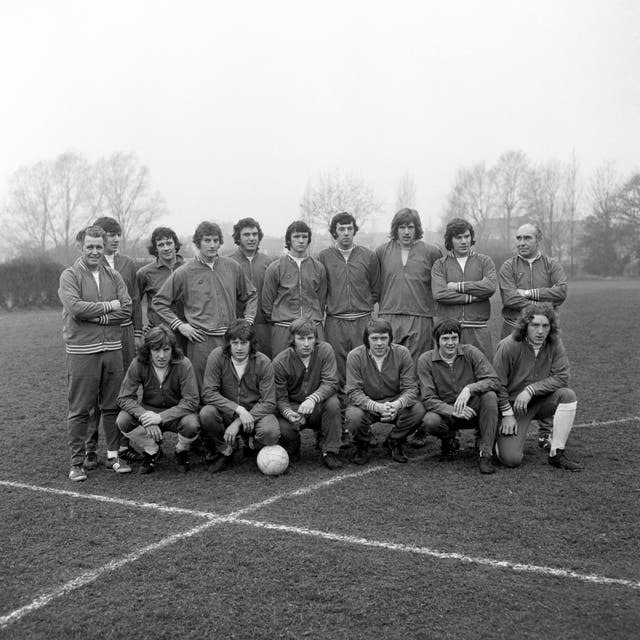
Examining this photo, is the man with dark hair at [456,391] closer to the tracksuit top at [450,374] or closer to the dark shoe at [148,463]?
the tracksuit top at [450,374]

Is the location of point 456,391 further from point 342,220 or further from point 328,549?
point 328,549

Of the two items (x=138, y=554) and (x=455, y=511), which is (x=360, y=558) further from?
(x=138, y=554)

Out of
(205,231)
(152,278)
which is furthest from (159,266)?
(205,231)

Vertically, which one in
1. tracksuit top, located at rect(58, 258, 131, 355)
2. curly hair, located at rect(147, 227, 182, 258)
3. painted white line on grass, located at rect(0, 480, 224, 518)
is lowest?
painted white line on grass, located at rect(0, 480, 224, 518)

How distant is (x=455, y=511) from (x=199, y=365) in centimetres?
279

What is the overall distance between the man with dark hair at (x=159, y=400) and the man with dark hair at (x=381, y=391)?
54.7 inches

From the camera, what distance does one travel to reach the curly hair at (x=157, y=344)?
18.3 feet

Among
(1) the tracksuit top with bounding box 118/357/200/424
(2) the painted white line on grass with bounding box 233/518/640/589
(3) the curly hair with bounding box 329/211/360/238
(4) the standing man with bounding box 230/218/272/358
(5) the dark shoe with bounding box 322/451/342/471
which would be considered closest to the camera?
(2) the painted white line on grass with bounding box 233/518/640/589

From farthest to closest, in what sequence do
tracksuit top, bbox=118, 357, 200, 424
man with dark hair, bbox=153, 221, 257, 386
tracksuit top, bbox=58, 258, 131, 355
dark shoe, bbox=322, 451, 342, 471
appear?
man with dark hair, bbox=153, 221, 257, 386 → tracksuit top, bbox=118, 357, 200, 424 → dark shoe, bbox=322, 451, 342, 471 → tracksuit top, bbox=58, 258, 131, 355

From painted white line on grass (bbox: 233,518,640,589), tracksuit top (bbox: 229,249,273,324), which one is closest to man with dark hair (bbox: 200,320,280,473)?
tracksuit top (bbox: 229,249,273,324)

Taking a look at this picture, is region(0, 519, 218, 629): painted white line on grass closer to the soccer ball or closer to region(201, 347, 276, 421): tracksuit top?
the soccer ball

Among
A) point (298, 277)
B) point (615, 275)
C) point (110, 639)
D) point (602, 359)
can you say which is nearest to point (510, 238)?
point (615, 275)

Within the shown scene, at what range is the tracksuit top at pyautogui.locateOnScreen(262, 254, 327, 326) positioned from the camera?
6.45 metres

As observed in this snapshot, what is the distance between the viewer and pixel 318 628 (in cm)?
304
